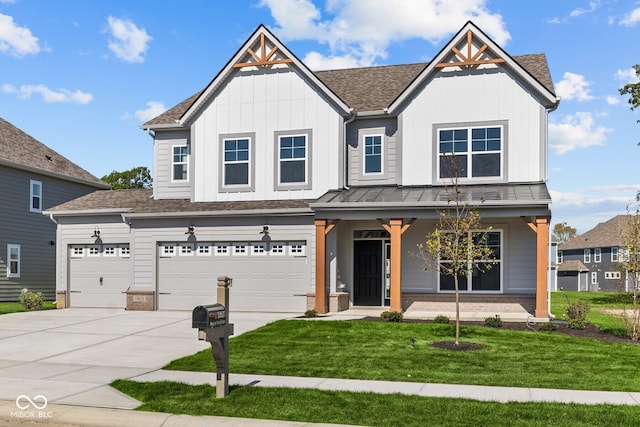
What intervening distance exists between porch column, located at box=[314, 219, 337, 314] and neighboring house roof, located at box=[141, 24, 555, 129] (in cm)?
461

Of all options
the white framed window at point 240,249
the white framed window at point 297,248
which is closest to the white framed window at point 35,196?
the white framed window at point 240,249

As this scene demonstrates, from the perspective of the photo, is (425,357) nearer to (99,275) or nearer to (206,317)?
(206,317)

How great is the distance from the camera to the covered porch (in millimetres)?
17016

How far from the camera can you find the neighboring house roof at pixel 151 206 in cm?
2011

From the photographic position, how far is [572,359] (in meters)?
11.6

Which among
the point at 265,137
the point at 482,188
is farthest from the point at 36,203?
the point at 482,188

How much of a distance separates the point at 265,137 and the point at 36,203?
45.0 ft

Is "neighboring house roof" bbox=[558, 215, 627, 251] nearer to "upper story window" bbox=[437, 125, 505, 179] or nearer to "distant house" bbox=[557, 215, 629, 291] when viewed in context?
"distant house" bbox=[557, 215, 629, 291]

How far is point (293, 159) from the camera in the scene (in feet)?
68.3

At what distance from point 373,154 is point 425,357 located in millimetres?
10181

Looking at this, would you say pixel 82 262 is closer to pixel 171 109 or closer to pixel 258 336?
pixel 171 109

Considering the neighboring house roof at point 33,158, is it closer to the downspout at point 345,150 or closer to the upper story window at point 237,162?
the upper story window at point 237,162

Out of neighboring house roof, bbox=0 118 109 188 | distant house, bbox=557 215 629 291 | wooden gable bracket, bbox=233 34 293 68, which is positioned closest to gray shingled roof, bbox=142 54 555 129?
wooden gable bracket, bbox=233 34 293 68

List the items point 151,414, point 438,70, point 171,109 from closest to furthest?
point 151,414
point 438,70
point 171,109
